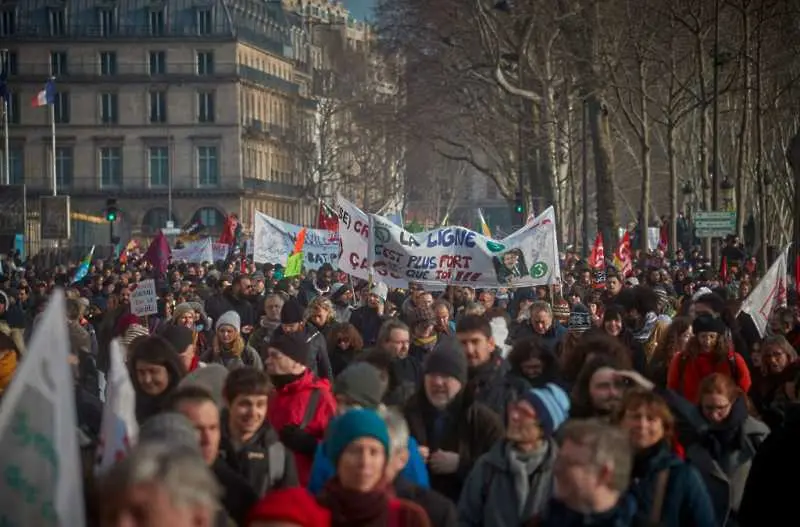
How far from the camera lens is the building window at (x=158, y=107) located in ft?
349

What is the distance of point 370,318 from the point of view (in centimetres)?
1898

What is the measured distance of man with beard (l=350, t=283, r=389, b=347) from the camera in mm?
18781

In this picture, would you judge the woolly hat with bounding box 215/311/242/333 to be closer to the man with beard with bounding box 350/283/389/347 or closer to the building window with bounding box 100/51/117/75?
the man with beard with bounding box 350/283/389/347

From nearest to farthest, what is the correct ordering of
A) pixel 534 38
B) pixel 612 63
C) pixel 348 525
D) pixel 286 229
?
pixel 348 525 < pixel 286 229 < pixel 612 63 < pixel 534 38

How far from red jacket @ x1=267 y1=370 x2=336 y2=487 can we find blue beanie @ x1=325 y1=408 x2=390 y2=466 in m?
2.05

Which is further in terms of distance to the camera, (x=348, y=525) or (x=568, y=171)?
(x=568, y=171)

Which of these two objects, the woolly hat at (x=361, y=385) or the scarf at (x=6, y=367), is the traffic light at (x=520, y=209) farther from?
the woolly hat at (x=361, y=385)

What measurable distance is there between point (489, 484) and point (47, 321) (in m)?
2.67

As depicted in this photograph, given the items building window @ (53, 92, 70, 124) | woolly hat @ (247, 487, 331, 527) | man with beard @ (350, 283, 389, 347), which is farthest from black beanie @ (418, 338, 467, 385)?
building window @ (53, 92, 70, 124)

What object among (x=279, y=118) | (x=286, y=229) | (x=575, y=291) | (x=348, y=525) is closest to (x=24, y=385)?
(x=348, y=525)

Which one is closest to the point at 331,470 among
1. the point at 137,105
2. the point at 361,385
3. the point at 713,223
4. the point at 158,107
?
the point at 361,385

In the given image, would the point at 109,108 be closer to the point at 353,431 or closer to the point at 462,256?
the point at 462,256

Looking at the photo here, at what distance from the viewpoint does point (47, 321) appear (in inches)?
213

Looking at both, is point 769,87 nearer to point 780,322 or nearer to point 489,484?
point 780,322
